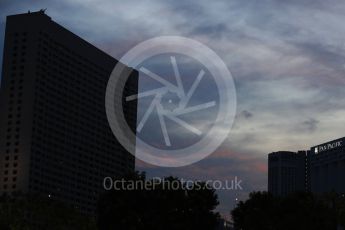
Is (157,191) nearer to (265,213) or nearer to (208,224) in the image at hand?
(208,224)

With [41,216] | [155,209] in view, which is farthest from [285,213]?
[41,216]

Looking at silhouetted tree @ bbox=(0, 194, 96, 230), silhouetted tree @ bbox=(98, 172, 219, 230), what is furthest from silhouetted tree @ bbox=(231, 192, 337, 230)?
silhouetted tree @ bbox=(0, 194, 96, 230)

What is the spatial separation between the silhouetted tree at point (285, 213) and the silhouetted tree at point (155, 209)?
17877mm

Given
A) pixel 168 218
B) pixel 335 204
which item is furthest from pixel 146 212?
pixel 335 204

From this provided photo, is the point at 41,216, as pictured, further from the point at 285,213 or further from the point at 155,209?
the point at 285,213

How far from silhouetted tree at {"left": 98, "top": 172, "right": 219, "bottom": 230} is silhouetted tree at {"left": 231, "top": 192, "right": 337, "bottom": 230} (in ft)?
58.7

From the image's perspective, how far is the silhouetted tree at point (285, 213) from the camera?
293 feet

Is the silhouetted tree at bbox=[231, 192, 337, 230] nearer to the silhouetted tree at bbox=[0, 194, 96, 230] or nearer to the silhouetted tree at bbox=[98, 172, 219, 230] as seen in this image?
the silhouetted tree at bbox=[98, 172, 219, 230]

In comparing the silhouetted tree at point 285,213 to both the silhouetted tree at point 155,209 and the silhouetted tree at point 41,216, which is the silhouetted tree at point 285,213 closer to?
the silhouetted tree at point 155,209

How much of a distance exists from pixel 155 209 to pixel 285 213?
26198 millimetres

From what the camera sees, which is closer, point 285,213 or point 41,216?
point 41,216

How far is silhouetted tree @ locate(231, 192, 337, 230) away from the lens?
89375 millimetres

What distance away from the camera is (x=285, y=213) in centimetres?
9181

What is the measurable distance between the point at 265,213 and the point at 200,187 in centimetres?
2056
